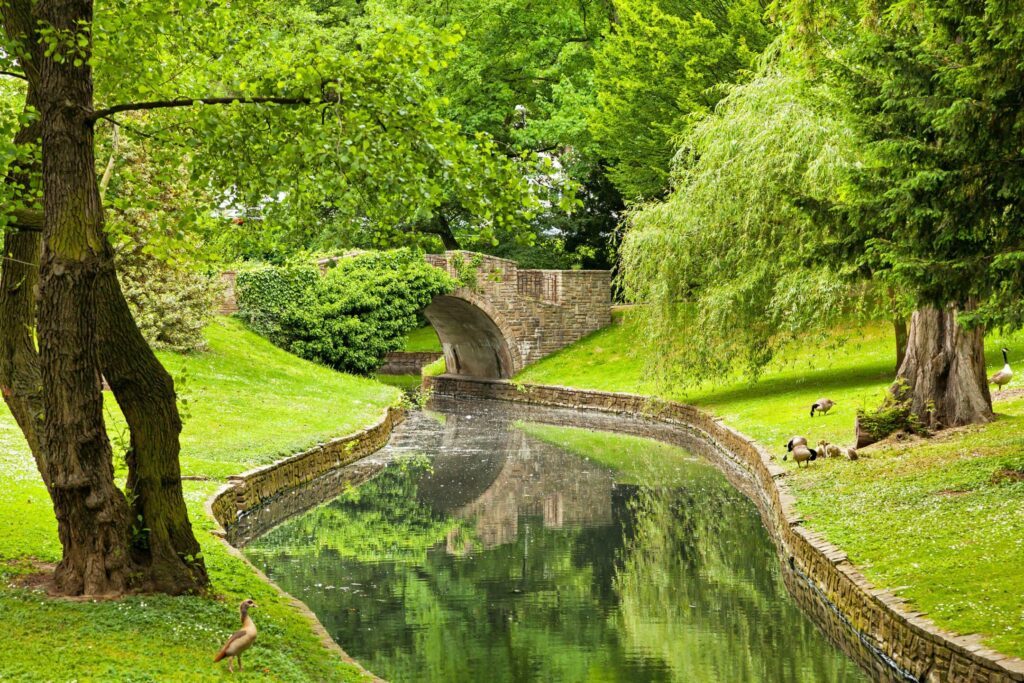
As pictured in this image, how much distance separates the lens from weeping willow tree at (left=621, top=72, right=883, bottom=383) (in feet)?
92.8

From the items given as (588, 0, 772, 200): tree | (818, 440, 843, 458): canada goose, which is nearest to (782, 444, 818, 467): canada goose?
(818, 440, 843, 458): canada goose

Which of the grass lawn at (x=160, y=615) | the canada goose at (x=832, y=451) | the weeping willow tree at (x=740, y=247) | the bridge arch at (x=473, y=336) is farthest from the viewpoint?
the bridge arch at (x=473, y=336)

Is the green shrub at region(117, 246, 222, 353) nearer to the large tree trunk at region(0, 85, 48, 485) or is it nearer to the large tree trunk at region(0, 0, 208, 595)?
the large tree trunk at region(0, 85, 48, 485)

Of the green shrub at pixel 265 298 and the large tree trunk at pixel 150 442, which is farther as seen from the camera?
the green shrub at pixel 265 298

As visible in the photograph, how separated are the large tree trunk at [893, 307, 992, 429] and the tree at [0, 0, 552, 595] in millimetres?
11955

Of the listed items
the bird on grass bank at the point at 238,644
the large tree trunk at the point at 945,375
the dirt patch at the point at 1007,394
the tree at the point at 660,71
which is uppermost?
the tree at the point at 660,71

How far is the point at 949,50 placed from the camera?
47.0 feet

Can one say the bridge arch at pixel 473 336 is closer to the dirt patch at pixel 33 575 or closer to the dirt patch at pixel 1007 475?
the dirt patch at pixel 1007 475

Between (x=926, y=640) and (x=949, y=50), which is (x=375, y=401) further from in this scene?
(x=926, y=640)

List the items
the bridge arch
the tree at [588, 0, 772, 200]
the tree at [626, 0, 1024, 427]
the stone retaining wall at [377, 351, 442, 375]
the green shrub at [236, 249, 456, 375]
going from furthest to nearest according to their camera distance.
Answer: the stone retaining wall at [377, 351, 442, 375], the bridge arch, the tree at [588, 0, 772, 200], the green shrub at [236, 249, 456, 375], the tree at [626, 0, 1024, 427]

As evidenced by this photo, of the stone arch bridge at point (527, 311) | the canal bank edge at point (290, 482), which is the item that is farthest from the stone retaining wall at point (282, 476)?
the stone arch bridge at point (527, 311)

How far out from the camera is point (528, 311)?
165 ft

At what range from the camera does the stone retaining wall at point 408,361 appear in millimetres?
62406

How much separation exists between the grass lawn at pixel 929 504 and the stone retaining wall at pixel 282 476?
861 centimetres
